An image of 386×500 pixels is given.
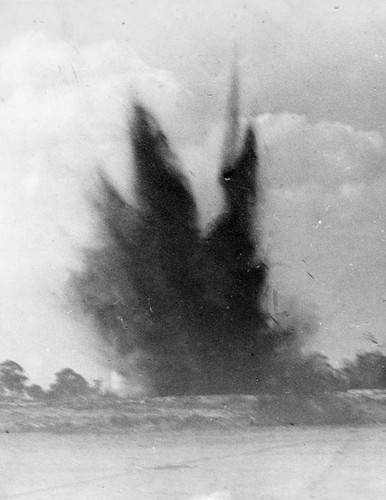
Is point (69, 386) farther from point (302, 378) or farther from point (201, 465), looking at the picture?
point (302, 378)

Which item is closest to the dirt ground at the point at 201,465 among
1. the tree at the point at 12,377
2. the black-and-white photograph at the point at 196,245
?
the black-and-white photograph at the point at 196,245

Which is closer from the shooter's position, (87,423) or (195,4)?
(195,4)

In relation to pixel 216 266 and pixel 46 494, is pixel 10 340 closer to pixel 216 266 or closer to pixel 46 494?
pixel 46 494

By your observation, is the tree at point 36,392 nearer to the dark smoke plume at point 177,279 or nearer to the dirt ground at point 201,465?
the dirt ground at point 201,465

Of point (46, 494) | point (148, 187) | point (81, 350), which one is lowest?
point (46, 494)

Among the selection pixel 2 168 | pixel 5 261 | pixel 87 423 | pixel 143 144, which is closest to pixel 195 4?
pixel 143 144

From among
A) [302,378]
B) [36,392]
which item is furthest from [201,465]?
[36,392]
